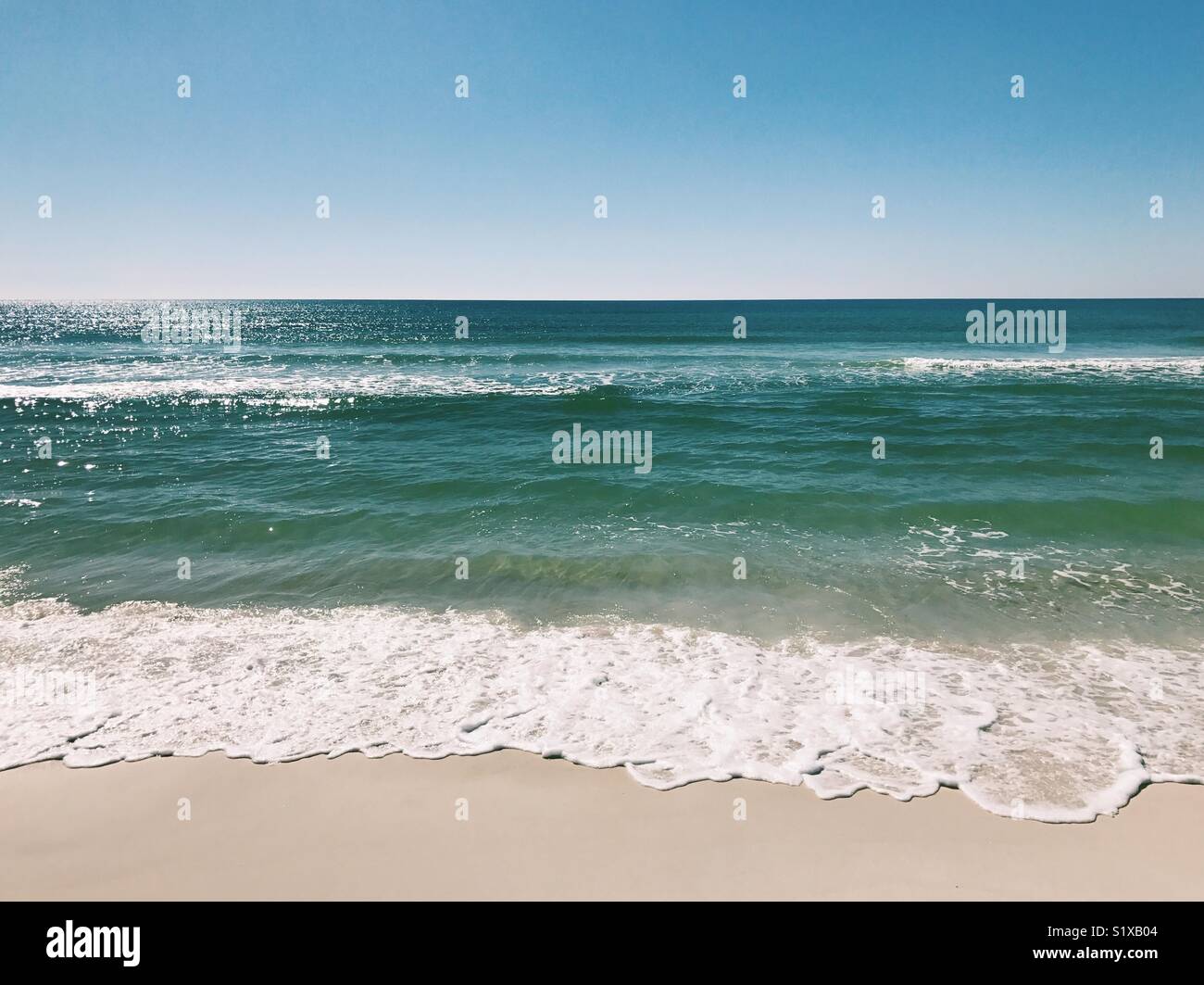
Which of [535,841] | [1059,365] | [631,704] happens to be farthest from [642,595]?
[1059,365]

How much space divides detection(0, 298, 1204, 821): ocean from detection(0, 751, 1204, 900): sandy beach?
0.39 m

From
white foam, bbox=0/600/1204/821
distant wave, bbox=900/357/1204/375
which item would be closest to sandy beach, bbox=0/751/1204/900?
white foam, bbox=0/600/1204/821

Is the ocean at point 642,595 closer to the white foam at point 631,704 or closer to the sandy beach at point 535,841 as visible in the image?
the white foam at point 631,704

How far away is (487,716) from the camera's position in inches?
289

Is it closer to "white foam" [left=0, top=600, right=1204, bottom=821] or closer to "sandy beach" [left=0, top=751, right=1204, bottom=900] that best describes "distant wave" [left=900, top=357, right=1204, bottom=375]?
"white foam" [left=0, top=600, right=1204, bottom=821]

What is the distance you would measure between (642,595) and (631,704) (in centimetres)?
333

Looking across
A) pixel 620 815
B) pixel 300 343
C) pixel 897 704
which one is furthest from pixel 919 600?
pixel 300 343

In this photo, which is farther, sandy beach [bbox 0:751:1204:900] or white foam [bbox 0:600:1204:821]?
white foam [bbox 0:600:1204:821]

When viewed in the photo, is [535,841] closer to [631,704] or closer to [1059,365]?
[631,704]

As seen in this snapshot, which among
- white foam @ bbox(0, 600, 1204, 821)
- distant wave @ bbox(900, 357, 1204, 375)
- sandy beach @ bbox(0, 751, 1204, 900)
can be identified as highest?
distant wave @ bbox(900, 357, 1204, 375)

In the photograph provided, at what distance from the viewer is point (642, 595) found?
10789 mm

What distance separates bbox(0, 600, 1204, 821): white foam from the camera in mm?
6398
